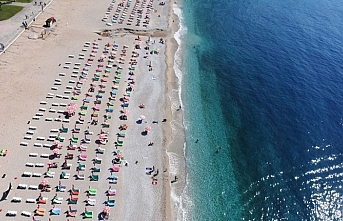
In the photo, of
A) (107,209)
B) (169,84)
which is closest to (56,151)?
(107,209)

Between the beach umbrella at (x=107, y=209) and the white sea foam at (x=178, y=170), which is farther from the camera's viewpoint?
the white sea foam at (x=178, y=170)

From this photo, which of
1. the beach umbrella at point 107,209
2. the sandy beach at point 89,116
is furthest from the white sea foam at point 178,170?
the beach umbrella at point 107,209

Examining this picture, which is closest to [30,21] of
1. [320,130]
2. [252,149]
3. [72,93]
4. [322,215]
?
[72,93]

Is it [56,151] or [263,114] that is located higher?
[263,114]

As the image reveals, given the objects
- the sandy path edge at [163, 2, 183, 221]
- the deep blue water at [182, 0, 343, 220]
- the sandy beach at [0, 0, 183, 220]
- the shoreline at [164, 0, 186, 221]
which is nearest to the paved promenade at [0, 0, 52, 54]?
the sandy beach at [0, 0, 183, 220]

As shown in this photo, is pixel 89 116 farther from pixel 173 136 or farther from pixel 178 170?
pixel 178 170

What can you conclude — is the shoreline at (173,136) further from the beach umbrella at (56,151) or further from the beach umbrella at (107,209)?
Answer: the beach umbrella at (56,151)

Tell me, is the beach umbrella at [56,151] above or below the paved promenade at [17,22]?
below
